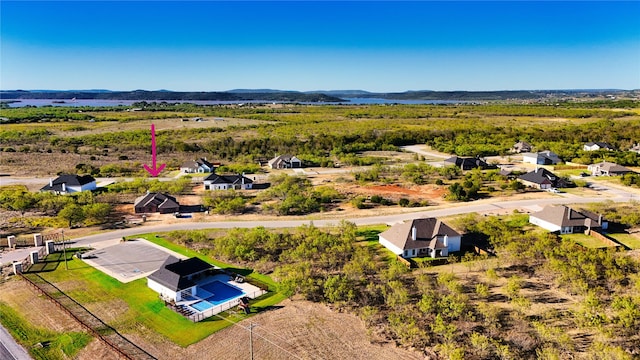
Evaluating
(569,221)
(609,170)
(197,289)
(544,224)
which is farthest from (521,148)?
(197,289)

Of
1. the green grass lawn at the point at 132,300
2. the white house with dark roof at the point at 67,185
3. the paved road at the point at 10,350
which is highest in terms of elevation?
the white house with dark roof at the point at 67,185

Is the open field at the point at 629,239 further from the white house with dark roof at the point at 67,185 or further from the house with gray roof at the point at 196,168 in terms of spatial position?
the white house with dark roof at the point at 67,185

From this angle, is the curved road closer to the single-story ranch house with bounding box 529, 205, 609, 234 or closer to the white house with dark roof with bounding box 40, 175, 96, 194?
the single-story ranch house with bounding box 529, 205, 609, 234

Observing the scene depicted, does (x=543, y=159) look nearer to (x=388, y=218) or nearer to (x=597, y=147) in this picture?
(x=597, y=147)

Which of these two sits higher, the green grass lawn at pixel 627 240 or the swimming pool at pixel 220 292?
the green grass lawn at pixel 627 240

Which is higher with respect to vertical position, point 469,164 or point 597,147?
point 597,147

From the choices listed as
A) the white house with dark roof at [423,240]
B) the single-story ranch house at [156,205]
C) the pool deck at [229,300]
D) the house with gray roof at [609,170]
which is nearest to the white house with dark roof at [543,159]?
the house with gray roof at [609,170]

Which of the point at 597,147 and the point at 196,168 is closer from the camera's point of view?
the point at 196,168
